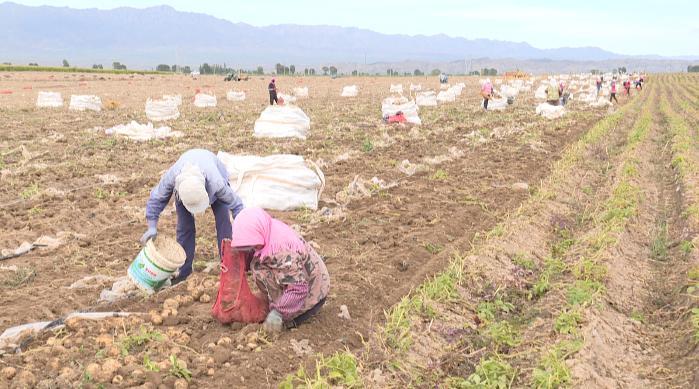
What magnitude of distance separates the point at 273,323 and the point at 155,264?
1.09m

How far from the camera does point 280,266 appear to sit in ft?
13.2

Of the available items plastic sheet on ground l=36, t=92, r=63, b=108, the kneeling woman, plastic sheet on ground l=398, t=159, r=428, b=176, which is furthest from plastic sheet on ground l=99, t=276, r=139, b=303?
plastic sheet on ground l=36, t=92, r=63, b=108

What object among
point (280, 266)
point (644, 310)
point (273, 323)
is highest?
point (280, 266)

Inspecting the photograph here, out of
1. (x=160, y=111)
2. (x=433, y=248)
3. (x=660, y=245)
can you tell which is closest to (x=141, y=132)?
(x=160, y=111)

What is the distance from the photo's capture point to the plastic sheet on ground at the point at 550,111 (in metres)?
19.3

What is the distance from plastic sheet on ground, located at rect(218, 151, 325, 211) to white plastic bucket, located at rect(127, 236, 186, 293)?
2529 millimetres

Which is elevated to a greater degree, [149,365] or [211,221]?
[149,365]

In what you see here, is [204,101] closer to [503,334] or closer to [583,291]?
[583,291]

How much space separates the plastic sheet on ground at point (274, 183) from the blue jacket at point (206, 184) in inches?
99.9

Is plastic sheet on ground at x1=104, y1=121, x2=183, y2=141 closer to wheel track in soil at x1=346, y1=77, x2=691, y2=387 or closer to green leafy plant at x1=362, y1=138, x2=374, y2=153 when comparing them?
green leafy plant at x1=362, y1=138, x2=374, y2=153

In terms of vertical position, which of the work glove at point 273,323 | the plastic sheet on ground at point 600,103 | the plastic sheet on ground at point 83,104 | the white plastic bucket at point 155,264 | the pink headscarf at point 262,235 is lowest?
the plastic sheet on ground at point 600,103

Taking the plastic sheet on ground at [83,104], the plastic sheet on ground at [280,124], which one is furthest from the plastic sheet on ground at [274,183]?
the plastic sheet on ground at [83,104]

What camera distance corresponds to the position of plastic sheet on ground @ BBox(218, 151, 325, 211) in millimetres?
7371

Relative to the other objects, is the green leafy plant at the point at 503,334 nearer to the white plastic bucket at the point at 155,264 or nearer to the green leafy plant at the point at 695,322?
the green leafy plant at the point at 695,322
